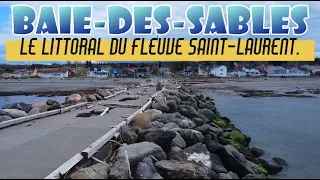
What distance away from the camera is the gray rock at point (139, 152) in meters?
6.10

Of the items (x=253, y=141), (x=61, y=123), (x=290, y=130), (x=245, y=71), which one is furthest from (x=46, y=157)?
(x=245, y=71)

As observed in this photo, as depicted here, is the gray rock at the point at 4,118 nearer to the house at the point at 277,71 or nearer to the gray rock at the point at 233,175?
the gray rock at the point at 233,175

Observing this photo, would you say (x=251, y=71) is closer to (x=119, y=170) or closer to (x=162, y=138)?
(x=162, y=138)

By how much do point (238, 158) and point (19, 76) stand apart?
99935mm

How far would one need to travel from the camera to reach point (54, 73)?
10106 centimetres

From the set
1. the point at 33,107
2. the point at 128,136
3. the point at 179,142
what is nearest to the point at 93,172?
the point at 128,136

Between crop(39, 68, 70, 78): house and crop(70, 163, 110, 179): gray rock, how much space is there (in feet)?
321

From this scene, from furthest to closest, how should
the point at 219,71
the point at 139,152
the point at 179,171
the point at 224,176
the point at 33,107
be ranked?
the point at 219,71
the point at 33,107
the point at 224,176
the point at 139,152
the point at 179,171

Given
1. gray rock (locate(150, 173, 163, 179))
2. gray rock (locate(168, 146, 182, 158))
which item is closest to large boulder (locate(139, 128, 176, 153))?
gray rock (locate(168, 146, 182, 158))

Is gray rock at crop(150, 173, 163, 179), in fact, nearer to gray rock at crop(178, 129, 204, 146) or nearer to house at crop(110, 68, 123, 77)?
gray rock at crop(178, 129, 204, 146)

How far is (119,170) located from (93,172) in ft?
1.47

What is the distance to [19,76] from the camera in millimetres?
100312

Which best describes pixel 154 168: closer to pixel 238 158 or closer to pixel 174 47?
pixel 238 158

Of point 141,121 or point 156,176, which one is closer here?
point 156,176
